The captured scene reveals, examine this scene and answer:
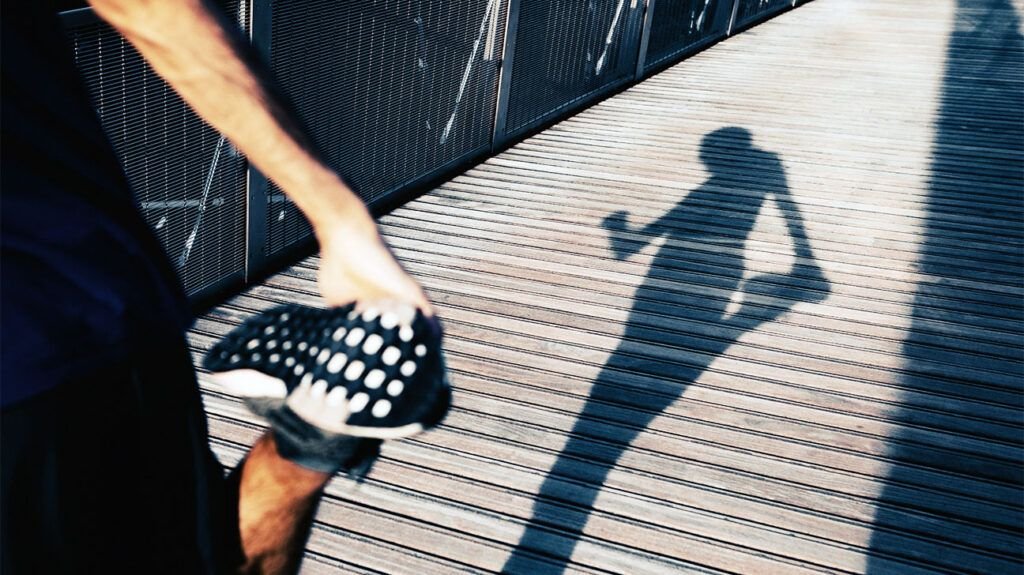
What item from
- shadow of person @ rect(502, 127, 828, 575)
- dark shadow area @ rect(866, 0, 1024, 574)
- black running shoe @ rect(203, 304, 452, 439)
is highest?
black running shoe @ rect(203, 304, 452, 439)

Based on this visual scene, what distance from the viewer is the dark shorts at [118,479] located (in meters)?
0.96

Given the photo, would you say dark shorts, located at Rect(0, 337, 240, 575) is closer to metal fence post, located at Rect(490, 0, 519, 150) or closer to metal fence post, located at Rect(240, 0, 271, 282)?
metal fence post, located at Rect(240, 0, 271, 282)

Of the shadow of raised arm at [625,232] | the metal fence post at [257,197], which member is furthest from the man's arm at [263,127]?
the shadow of raised arm at [625,232]

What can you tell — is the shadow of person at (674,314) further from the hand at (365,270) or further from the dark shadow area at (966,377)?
the hand at (365,270)

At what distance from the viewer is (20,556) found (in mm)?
980

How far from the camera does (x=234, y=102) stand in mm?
980

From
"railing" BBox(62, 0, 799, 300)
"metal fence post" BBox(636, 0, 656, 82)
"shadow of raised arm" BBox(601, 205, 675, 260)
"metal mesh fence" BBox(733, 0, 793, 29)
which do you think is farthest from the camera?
"metal mesh fence" BBox(733, 0, 793, 29)

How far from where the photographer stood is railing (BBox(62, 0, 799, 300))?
2998 millimetres

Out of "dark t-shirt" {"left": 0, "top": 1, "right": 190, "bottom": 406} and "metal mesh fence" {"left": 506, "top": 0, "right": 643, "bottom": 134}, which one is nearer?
"dark t-shirt" {"left": 0, "top": 1, "right": 190, "bottom": 406}

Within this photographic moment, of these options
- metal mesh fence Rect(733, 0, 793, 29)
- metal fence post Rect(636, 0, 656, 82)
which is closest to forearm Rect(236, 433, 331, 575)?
metal fence post Rect(636, 0, 656, 82)

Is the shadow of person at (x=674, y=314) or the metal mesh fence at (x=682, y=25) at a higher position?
the metal mesh fence at (x=682, y=25)

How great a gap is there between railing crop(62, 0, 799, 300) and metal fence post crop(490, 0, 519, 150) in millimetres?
10

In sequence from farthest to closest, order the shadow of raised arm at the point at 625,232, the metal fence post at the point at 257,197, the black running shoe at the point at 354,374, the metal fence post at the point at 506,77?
1. the metal fence post at the point at 506,77
2. the shadow of raised arm at the point at 625,232
3. the metal fence post at the point at 257,197
4. the black running shoe at the point at 354,374

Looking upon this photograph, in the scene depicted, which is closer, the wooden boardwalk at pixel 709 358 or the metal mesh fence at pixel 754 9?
the wooden boardwalk at pixel 709 358
